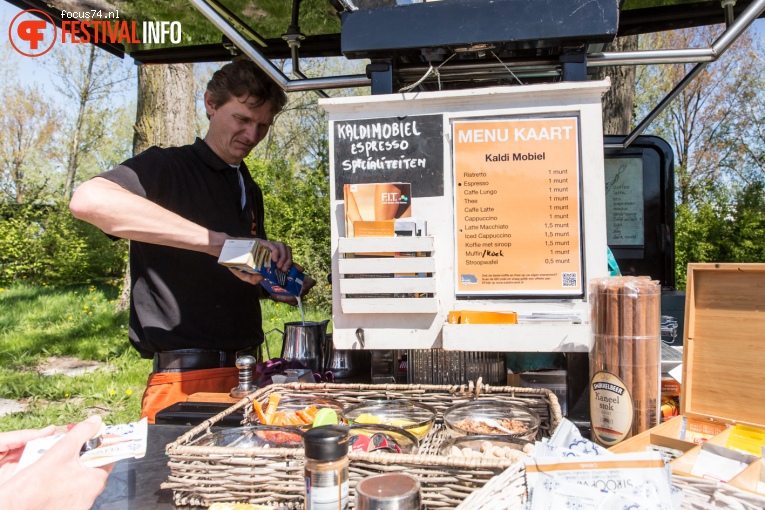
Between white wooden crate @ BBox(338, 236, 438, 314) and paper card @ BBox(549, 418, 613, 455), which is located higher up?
white wooden crate @ BBox(338, 236, 438, 314)

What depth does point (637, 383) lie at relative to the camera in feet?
4.14

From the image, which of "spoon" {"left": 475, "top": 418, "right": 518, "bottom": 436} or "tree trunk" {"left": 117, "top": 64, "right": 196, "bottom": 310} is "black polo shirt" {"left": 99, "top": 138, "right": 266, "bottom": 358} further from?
"tree trunk" {"left": 117, "top": 64, "right": 196, "bottom": 310}

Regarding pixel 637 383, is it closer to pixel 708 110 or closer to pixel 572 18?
pixel 572 18

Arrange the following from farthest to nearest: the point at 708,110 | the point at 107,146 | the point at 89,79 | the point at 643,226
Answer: the point at 107,146
the point at 89,79
the point at 708,110
the point at 643,226

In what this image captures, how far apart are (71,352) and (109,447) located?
7.22m

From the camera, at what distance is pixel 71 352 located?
7.39m

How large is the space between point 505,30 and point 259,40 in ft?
4.76

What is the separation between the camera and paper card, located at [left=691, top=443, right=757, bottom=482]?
1146 mm

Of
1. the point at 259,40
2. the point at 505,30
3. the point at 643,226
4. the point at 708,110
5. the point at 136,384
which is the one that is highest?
the point at 708,110

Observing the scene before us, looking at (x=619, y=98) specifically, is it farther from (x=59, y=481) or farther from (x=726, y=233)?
(x=726, y=233)

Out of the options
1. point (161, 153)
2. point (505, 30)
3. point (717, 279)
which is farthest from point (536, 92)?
point (161, 153)

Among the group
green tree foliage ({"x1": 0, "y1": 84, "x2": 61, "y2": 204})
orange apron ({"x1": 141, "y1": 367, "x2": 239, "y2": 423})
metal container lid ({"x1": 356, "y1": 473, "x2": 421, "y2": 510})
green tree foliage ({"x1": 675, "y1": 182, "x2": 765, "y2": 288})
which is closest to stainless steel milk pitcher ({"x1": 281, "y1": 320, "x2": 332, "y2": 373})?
orange apron ({"x1": 141, "y1": 367, "x2": 239, "y2": 423})

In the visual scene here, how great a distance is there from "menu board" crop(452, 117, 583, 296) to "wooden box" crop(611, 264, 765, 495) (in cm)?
29

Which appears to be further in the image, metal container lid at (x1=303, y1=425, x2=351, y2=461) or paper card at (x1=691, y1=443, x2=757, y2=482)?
paper card at (x1=691, y1=443, x2=757, y2=482)
